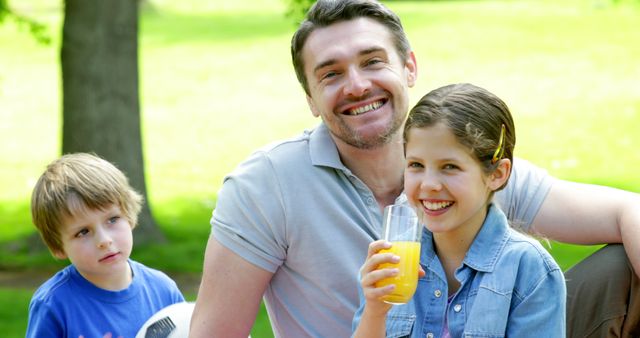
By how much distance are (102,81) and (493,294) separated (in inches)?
260

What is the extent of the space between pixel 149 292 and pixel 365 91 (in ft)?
4.15

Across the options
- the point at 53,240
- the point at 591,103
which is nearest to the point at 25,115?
the point at 591,103

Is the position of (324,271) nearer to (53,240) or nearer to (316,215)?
(316,215)

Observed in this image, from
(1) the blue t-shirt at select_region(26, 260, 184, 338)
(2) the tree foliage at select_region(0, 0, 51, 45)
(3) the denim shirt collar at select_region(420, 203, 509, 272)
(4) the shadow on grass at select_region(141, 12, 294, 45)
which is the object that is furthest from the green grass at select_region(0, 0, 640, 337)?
(3) the denim shirt collar at select_region(420, 203, 509, 272)

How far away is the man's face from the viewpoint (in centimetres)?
380

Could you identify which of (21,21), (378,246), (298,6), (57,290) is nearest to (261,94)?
(21,21)

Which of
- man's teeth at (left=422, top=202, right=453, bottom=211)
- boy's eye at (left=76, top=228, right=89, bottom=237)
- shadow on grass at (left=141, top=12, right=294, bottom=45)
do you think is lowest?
shadow on grass at (left=141, top=12, right=294, bottom=45)

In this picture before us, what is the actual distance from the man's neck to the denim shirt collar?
2.18 feet

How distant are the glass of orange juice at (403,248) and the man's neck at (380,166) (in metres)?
0.87

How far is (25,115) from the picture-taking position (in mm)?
19750

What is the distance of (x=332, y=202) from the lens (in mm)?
3799

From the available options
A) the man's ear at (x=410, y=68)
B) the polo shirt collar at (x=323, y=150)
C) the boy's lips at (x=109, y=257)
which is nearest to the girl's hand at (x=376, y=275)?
the polo shirt collar at (x=323, y=150)

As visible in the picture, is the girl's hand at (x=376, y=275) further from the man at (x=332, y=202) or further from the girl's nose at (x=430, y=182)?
the man at (x=332, y=202)

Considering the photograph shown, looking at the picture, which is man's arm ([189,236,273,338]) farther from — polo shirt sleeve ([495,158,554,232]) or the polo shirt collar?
polo shirt sleeve ([495,158,554,232])
